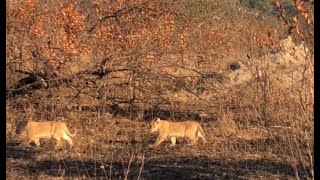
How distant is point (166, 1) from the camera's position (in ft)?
32.5

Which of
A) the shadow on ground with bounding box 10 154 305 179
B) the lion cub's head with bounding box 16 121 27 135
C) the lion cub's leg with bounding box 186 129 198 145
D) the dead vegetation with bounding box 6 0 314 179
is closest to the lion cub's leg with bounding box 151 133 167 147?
the dead vegetation with bounding box 6 0 314 179

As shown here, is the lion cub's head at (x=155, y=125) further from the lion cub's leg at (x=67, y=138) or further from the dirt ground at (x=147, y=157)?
the lion cub's leg at (x=67, y=138)

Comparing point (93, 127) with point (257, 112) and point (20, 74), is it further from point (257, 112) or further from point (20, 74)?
point (257, 112)

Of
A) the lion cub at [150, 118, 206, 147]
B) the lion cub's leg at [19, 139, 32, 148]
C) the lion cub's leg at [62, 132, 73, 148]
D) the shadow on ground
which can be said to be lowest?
the shadow on ground

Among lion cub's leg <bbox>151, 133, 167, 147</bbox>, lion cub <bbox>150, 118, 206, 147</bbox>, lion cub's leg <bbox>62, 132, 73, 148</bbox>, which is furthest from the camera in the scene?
lion cub <bbox>150, 118, 206, 147</bbox>

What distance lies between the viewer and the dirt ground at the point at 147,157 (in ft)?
20.6

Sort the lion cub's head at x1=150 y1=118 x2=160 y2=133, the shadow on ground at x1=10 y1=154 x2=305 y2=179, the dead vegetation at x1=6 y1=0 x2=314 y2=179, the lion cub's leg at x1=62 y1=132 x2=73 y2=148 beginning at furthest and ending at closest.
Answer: the lion cub's head at x1=150 y1=118 x2=160 y2=133 < the lion cub's leg at x1=62 y1=132 x2=73 y2=148 < the dead vegetation at x1=6 y1=0 x2=314 y2=179 < the shadow on ground at x1=10 y1=154 x2=305 y2=179

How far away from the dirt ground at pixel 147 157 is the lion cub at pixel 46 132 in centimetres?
11

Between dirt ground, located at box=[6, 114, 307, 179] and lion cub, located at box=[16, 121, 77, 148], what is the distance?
0.11m

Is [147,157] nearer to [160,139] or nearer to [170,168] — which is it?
[170,168]

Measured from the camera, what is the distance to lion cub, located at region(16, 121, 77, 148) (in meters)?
7.64

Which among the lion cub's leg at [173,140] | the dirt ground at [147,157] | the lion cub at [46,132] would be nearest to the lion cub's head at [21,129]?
the dirt ground at [147,157]

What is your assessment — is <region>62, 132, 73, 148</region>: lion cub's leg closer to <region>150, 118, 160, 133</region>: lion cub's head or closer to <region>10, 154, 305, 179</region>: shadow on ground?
<region>10, 154, 305, 179</region>: shadow on ground

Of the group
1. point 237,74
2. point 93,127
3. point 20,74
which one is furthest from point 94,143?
point 237,74
